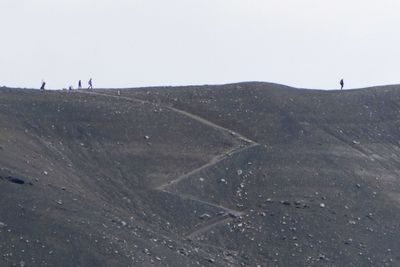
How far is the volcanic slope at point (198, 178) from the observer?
216 ft

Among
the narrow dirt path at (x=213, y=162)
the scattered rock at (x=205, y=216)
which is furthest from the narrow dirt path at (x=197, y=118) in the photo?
the scattered rock at (x=205, y=216)

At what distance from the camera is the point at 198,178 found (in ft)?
241

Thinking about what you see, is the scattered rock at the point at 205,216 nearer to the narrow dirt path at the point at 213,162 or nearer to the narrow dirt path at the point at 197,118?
the narrow dirt path at the point at 213,162

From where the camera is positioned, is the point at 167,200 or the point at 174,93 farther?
the point at 174,93

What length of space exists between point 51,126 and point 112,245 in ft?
39.7

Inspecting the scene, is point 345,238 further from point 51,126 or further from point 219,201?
point 51,126

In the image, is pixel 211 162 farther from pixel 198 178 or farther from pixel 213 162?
pixel 198 178

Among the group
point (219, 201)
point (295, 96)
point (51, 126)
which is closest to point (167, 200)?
point (219, 201)

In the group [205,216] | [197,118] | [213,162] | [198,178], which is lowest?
[205,216]

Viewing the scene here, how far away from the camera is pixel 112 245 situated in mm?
64375

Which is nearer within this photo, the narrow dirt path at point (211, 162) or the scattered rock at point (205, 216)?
the narrow dirt path at point (211, 162)

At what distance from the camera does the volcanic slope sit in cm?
6569

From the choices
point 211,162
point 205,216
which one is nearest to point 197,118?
point 211,162

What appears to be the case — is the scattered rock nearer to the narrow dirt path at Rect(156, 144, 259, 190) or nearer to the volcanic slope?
the volcanic slope
